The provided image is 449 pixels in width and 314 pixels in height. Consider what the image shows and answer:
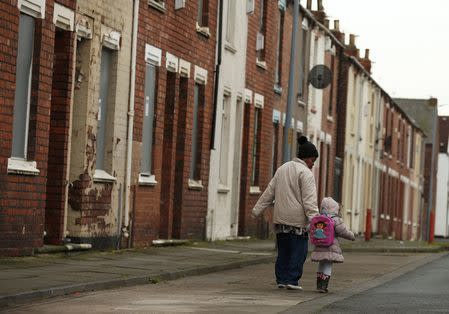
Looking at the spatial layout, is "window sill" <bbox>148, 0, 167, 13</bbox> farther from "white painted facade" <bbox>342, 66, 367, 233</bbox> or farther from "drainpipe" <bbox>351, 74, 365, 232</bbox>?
"drainpipe" <bbox>351, 74, 365, 232</bbox>

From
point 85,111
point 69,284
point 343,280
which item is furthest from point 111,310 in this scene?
point 85,111

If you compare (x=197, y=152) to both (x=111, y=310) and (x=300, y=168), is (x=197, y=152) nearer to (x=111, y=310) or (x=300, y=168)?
(x=300, y=168)

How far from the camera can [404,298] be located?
1563 centimetres

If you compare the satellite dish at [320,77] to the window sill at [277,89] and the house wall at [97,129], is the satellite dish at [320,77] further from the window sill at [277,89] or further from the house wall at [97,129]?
the house wall at [97,129]

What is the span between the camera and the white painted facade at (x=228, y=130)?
101 ft

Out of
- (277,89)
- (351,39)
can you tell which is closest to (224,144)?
(277,89)

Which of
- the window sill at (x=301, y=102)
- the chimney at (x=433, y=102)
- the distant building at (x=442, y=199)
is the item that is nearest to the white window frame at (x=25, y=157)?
the window sill at (x=301, y=102)

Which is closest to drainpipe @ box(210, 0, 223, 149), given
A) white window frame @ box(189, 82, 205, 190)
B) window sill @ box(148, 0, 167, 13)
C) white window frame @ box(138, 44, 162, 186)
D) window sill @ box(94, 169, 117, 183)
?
white window frame @ box(189, 82, 205, 190)

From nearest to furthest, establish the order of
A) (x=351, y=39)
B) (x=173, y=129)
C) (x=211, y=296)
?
(x=211, y=296)
(x=173, y=129)
(x=351, y=39)

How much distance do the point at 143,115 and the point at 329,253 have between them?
8.94 meters

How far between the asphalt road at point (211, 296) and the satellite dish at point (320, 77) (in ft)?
38.0

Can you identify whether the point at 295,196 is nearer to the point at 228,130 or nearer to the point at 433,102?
the point at 228,130

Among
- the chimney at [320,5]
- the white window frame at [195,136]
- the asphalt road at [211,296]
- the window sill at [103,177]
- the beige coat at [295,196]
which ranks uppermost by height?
the chimney at [320,5]

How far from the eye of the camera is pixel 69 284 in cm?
1462
